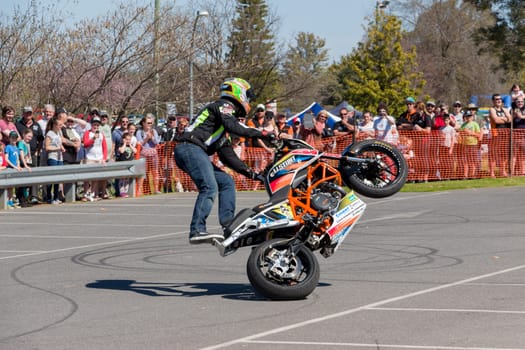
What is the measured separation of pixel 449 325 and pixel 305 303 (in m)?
1.54

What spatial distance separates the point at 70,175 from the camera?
65.4 ft

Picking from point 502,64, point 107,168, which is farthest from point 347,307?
point 502,64

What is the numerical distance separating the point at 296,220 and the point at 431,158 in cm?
1504

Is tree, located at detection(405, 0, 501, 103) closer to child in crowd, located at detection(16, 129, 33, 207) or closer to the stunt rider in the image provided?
child in crowd, located at detection(16, 129, 33, 207)

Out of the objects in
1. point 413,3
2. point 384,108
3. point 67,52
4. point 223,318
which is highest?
point 413,3

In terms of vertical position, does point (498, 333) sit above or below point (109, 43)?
below

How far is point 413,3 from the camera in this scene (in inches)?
2749

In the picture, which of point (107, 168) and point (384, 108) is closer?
point (107, 168)

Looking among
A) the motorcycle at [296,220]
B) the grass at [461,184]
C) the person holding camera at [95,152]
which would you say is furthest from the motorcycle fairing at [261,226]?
the grass at [461,184]

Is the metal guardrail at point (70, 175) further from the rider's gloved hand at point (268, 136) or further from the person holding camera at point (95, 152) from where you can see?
the rider's gloved hand at point (268, 136)

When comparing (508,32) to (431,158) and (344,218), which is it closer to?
(431,158)

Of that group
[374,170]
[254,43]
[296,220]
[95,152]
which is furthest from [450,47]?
[296,220]

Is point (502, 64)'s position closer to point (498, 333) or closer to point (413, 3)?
point (413, 3)

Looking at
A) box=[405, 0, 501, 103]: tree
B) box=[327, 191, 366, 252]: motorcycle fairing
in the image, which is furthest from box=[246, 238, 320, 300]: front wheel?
box=[405, 0, 501, 103]: tree
